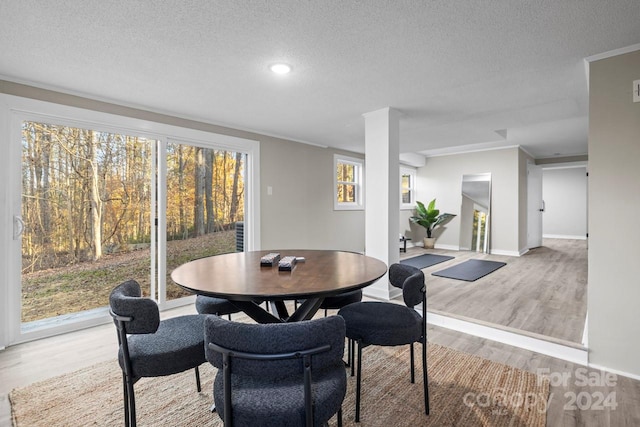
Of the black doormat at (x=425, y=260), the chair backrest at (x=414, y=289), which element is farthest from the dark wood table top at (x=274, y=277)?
the black doormat at (x=425, y=260)

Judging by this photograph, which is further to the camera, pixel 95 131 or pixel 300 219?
pixel 300 219

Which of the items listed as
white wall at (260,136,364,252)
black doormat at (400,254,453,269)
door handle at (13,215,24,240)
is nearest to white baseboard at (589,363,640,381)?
black doormat at (400,254,453,269)

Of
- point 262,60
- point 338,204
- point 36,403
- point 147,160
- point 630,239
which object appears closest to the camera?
point 36,403

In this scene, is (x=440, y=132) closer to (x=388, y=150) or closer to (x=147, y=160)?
(x=388, y=150)

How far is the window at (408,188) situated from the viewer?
25.1ft

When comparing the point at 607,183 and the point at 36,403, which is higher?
the point at 607,183

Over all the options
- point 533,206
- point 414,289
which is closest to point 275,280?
point 414,289

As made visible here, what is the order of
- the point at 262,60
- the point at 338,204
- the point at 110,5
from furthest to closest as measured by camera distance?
1. the point at 338,204
2. the point at 262,60
3. the point at 110,5

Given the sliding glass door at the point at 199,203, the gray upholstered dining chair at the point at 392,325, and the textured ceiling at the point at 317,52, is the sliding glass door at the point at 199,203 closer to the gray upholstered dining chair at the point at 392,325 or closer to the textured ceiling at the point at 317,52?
the textured ceiling at the point at 317,52

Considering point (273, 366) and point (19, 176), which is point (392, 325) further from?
point (19, 176)

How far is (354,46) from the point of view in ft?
6.80

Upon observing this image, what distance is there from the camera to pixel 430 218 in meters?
7.20

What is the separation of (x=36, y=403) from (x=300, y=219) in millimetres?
3576

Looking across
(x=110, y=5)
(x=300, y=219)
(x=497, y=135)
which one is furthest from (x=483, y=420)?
(x=497, y=135)
